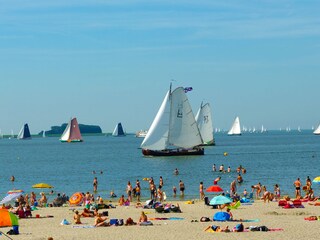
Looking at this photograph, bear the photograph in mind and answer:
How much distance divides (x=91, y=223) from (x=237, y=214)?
27.9 feet

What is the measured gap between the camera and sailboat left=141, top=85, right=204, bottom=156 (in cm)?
10375

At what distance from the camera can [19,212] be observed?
4038cm

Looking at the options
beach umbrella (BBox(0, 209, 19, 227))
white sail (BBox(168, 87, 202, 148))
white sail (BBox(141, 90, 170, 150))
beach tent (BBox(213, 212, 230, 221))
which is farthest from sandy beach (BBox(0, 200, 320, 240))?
white sail (BBox(168, 87, 202, 148))

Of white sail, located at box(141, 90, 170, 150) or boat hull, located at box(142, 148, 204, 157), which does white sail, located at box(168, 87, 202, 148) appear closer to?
white sail, located at box(141, 90, 170, 150)

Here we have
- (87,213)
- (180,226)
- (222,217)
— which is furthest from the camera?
(87,213)

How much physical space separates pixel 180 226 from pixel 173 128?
228 feet

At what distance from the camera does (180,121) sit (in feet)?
346

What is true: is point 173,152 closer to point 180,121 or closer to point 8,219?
point 180,121

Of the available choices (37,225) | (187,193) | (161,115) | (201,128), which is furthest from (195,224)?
(201,128)

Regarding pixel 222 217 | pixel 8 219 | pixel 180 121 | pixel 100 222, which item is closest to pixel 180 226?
pixel 222 217

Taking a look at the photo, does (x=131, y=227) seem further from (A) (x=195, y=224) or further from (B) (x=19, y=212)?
(B) (x=19, y=212)

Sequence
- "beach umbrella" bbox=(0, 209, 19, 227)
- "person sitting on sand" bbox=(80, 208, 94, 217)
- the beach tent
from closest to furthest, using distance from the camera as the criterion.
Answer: "beach umbrella" bbox=(0, 209, 19, 227) → the beach tent → "person sitting on sand" bbox=(80, 208, 94, 217)

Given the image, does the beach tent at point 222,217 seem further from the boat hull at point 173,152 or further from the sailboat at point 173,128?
the boat hull at point 173,152

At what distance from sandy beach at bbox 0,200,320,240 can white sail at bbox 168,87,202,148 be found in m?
59.7
